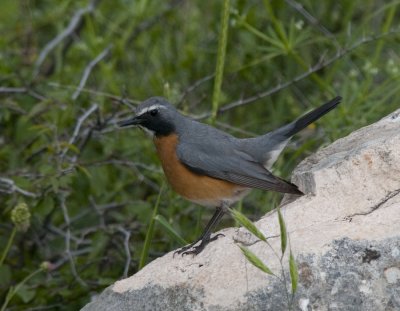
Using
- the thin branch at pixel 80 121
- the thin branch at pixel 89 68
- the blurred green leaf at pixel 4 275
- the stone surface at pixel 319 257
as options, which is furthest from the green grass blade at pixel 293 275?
the thin branch at pixel 89 68

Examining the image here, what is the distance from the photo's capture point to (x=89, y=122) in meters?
6.24

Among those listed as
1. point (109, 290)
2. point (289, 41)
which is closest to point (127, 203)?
point (289, 41)

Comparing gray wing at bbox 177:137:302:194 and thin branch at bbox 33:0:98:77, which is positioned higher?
thin branch at bbox 33:0:98:77

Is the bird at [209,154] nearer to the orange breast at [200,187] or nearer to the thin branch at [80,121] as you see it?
the orange breast at [200,187]

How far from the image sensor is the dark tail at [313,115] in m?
5.21

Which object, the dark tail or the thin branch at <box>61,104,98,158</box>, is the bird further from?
the thin branch at <box>61,104,98,158</box>

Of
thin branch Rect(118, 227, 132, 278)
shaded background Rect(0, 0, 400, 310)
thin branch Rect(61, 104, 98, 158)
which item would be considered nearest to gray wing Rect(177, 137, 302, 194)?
shaded background Rect(0, 0, 400, 310)

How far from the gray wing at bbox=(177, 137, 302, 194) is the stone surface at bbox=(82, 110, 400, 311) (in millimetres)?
605

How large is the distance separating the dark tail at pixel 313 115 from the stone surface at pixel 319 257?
2.26ft

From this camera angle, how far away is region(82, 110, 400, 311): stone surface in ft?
11.8

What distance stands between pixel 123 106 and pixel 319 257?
3102mm

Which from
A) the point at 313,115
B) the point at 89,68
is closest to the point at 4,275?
the point at 89,68

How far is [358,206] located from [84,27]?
489 cm

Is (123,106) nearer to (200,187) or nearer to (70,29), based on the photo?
(200,187)
